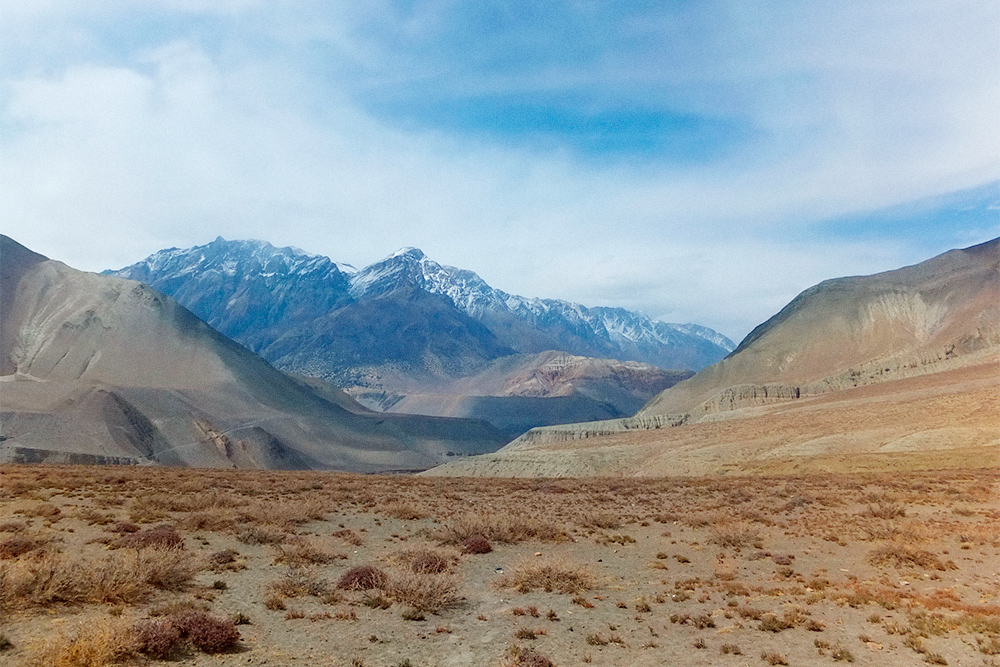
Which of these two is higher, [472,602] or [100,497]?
[100,497]

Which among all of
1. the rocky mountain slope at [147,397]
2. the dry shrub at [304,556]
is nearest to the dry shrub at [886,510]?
the dry shrub at [304,556]

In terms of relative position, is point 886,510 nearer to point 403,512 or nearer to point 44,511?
point 403,512

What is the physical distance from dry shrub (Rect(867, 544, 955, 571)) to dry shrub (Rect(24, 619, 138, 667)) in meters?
19.7

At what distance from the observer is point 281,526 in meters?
21.7

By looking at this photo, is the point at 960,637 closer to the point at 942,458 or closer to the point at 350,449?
the point at 942,458

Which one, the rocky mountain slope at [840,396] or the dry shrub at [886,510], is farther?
the rocky mountain slope at [840,396]

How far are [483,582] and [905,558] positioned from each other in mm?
12858

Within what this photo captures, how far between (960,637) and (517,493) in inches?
1081

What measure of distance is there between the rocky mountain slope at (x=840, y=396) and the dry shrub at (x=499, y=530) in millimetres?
38101

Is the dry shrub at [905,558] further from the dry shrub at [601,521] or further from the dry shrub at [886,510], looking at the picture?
the dry shrub at [601,521]

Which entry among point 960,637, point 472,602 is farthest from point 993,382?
point 472,602

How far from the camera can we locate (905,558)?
717 inches

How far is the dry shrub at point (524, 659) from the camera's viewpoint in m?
9.93

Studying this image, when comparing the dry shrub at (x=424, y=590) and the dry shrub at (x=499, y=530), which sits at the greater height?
the dry shrub at (x=424, y=590)
